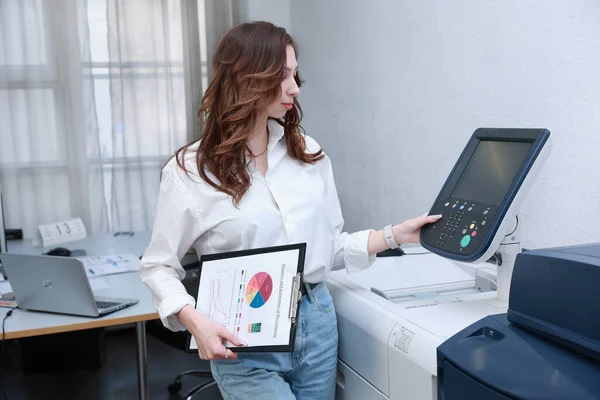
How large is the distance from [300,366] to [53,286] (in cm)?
98

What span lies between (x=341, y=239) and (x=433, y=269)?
0.30 metres

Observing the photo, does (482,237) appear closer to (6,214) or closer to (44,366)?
(44,366)

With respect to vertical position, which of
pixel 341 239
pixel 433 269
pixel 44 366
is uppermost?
pixel 341 239

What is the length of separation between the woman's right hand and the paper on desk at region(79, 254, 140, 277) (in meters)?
1.36

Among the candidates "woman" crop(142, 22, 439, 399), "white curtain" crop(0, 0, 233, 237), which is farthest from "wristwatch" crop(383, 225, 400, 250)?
"white curtain" crop(0, 0, 233, 237)

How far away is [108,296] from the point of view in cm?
219

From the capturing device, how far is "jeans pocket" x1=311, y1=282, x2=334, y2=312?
1399 mm

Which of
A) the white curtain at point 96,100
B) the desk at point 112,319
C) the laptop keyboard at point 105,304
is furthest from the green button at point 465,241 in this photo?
the white curtain at point 96,100

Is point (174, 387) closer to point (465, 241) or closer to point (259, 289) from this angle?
point (259, 289)

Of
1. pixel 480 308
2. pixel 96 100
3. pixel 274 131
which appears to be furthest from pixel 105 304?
pixel 96 100

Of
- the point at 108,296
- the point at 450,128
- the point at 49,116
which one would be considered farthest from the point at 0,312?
the point at 49,116

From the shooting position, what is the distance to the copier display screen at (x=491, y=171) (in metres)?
1.16

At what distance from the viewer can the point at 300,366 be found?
4.48 feet

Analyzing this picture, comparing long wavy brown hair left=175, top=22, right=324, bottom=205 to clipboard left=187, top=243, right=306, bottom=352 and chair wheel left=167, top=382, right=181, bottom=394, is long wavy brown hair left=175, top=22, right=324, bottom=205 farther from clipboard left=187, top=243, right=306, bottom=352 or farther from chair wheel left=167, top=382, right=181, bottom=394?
chair wheel left=167, top=382, right=181, bottom=394
